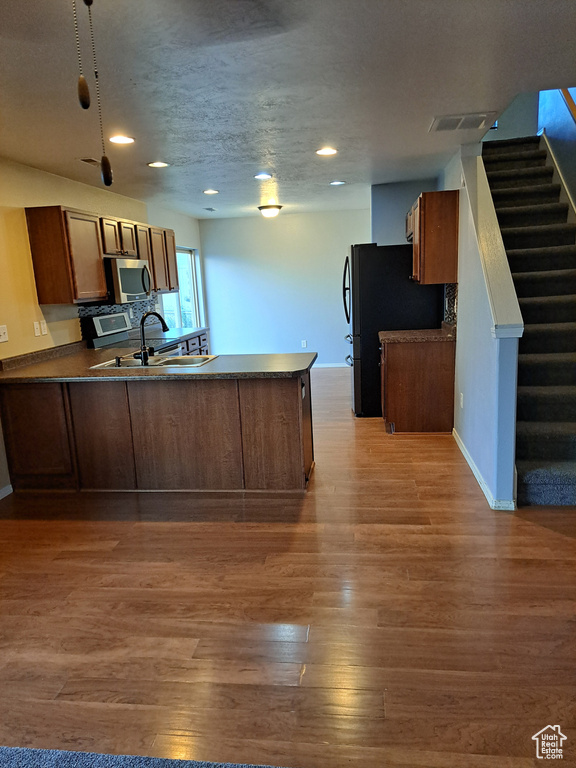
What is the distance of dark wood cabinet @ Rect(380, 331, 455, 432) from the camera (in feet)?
14.8

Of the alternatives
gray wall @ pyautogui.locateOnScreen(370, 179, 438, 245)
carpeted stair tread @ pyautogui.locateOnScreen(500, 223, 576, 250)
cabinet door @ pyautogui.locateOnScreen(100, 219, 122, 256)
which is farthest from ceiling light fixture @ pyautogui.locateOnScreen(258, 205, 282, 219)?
carpeted stair tread @ pyautogui.locateOnScreen(500, 223, 576, 250)

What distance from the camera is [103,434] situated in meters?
3.60

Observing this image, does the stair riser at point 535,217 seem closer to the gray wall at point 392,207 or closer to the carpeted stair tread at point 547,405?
the gray wall at point 392,207

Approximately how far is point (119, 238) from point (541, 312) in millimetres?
3640

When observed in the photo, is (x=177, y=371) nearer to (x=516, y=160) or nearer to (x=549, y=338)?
(x=549, y=338)

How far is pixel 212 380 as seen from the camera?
3420 millimetres

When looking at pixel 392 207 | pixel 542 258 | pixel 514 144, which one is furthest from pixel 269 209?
pixel 542 258

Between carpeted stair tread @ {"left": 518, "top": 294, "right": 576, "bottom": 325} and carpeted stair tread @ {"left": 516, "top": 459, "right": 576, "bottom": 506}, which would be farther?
carpeted stair tread @ {"left": 518, "top": 294, "right": 576, "bottom": 325}

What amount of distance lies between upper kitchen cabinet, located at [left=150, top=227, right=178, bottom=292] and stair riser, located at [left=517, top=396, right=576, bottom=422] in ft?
12.6

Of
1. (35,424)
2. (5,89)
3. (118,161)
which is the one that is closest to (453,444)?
(35,424)

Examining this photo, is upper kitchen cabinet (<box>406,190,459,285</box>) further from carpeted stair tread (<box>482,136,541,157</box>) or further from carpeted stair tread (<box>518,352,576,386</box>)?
carpeted stair tread (<box>482,136,541,157</box>)

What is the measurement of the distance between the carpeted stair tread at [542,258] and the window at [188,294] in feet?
16.1

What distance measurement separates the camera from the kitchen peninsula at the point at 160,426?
3400 millimetres

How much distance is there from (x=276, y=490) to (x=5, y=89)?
2684mm
